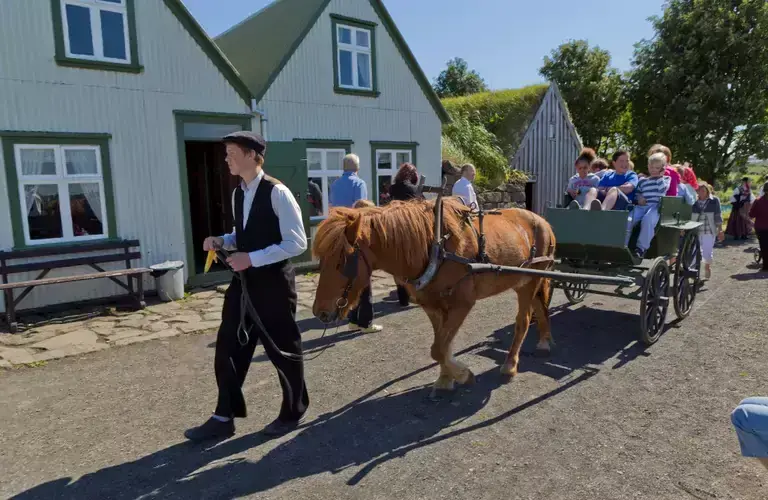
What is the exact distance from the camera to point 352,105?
35.4 ft

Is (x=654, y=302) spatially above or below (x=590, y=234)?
below

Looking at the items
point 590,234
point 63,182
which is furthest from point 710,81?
point 63,182

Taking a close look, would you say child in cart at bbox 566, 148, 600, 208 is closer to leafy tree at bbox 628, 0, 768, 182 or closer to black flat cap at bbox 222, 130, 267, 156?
black flat cap at bbox 222, 130, 267, 156

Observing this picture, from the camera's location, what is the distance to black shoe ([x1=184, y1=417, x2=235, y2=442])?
3496 millimetres

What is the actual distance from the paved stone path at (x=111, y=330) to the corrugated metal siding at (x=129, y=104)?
1.06 metres

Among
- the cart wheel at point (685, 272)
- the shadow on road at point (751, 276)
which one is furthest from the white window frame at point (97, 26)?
the shadow on road at point (751, 276)

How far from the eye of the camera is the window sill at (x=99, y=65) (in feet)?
24.0

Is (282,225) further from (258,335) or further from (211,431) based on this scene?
(211,431)

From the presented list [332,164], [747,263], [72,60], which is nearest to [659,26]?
[747,263]

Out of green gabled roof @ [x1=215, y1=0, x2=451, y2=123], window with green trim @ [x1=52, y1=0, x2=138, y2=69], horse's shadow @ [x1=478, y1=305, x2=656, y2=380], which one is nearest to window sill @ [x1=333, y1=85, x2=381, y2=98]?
green gabled roof @ [x1=215, y1=0, x2=451, y2=123]

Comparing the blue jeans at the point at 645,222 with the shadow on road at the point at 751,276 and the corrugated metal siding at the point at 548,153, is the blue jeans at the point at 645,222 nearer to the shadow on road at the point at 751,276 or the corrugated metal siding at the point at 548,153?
the shadow on road at the point at 751,276

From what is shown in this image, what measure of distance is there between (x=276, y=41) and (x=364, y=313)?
7.17 m

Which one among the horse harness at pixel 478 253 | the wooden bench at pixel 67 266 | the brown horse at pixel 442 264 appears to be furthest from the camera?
the wooden bench at pixel 67 266

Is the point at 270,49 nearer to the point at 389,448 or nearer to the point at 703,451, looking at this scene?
the point at 389,448
